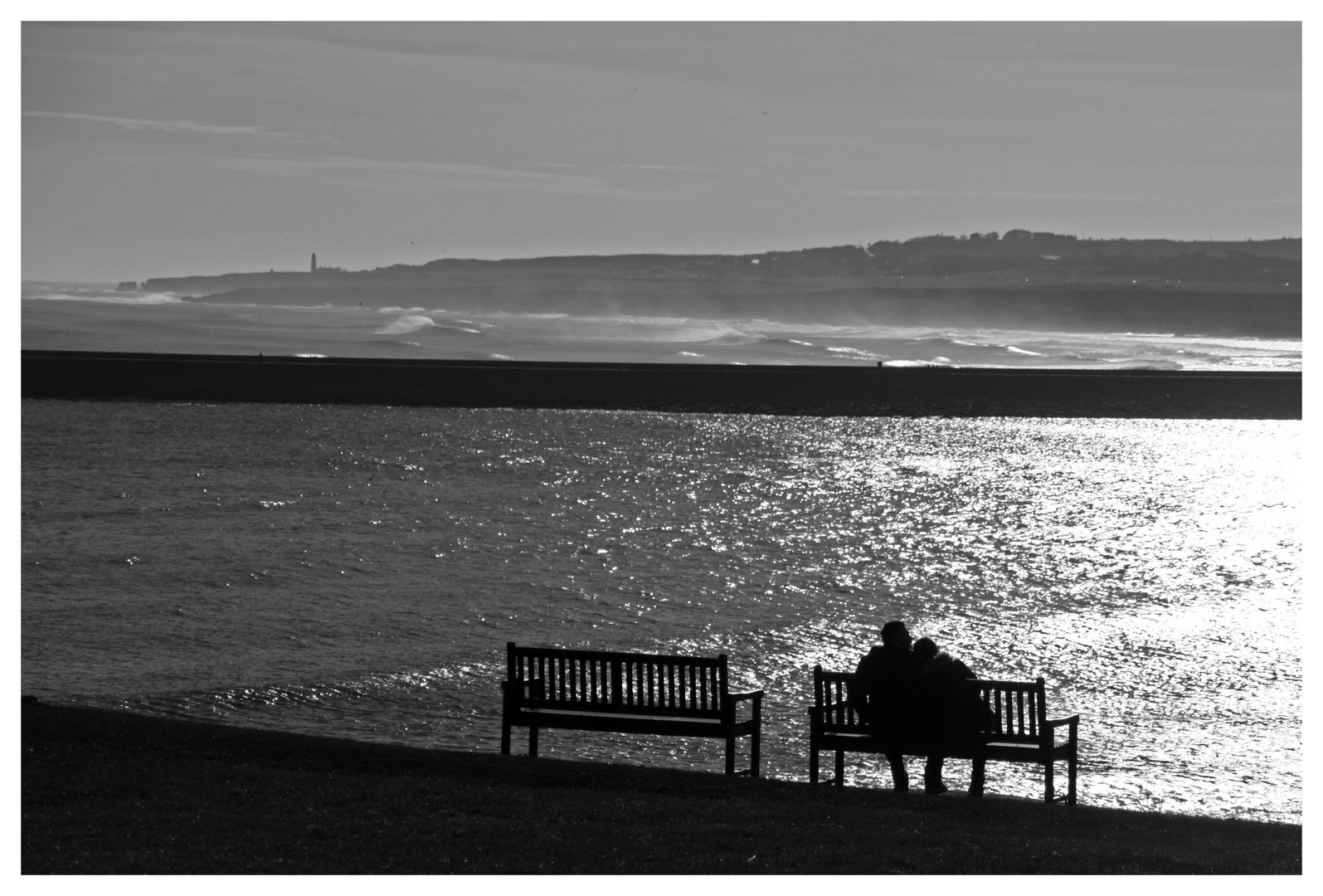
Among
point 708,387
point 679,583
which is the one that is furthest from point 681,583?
point 708,387

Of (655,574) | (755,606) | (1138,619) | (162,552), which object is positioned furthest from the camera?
(162,552)

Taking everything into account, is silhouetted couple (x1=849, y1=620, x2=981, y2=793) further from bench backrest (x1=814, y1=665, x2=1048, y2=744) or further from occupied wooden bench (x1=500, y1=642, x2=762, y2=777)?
occupied wooden bench (x1=500, y1=642, x2=762, y2=777)

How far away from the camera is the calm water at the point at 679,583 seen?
12.8 meters

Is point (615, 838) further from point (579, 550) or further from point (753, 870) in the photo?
point (579, 550)

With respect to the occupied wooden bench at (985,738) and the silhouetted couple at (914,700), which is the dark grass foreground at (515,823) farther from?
the silhouetted couple at (914,700)

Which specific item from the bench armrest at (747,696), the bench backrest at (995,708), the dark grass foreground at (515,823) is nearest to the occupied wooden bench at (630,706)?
the bench armrest at (747,696)

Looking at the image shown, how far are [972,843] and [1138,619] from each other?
1012 centimetres

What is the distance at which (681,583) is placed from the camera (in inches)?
817

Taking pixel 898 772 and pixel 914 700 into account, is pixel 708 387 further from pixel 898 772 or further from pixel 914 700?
pixel 914 700

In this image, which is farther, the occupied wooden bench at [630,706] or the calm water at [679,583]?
the calm water at [679,583]

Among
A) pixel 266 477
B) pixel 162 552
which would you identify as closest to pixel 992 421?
pixel 266 477

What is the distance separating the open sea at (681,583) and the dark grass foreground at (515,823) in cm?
159

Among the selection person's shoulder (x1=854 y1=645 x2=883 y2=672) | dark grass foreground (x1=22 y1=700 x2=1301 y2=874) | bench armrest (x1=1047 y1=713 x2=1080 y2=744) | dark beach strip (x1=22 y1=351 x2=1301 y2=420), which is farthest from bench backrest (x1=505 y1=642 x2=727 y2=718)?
dark beach strip (x1=22 y1=351 x2=1301 y2=420)

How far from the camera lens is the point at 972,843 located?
8148mm
